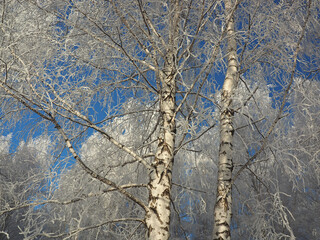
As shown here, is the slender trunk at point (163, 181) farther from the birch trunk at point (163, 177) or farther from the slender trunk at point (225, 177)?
the slender trunk at point (225, 177)

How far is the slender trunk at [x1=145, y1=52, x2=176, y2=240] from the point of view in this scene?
5.69ft

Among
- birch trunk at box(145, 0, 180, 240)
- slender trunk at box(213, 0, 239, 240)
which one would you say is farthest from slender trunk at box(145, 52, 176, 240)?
slender trunk at box(213, 0, 239, 240)

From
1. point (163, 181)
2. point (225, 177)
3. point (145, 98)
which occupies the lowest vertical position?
point (163, 181)

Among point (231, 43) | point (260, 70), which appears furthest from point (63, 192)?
point (260, 70)

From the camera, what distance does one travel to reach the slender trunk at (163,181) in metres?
1.73

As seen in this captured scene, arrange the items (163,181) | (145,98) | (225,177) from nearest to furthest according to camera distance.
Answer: (163,181) < (225,177) < (145,98)

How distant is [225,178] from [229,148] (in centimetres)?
31

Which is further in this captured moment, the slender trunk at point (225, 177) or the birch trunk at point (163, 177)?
the slender trunk at point (225, 177)

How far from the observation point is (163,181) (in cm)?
188

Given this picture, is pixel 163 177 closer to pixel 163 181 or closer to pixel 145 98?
pixel 163 181

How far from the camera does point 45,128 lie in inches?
110

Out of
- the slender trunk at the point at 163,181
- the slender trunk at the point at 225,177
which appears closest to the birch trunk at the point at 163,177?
the slender trunk at the point at 163,181

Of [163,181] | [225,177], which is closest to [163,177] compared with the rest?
[163,181]

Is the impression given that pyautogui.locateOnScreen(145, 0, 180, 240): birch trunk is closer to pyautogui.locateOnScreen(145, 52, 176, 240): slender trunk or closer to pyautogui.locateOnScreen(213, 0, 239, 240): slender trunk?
pyautogui.locateOnScreen(145, 52, 176, 240): slender trunk
